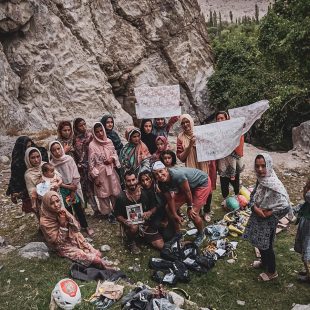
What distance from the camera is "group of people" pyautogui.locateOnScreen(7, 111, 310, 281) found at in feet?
15.3

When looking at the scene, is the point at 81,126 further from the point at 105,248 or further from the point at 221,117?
the point at 221,117

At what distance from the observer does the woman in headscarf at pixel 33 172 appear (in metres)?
5.11

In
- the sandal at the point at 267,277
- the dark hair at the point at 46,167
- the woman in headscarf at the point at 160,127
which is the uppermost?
the woman in headscarf at the point at 160,127

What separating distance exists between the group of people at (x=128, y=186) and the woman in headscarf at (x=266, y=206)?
0.01 metres

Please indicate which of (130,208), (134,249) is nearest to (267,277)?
(134,249)

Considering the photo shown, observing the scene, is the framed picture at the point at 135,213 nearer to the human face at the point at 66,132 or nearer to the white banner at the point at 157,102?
the human face at the point at 66,132

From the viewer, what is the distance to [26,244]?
571 centimetres

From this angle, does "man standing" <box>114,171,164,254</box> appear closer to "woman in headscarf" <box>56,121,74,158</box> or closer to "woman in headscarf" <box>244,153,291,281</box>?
"woman in headscarf" <box>56,121,74,158</box>

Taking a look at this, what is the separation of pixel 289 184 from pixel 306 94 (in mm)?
4413

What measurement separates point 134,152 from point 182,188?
1.29 metres

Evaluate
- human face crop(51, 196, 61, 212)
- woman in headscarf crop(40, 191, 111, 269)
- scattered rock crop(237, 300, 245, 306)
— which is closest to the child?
scattered rock crop(237, 300, 245, 306)

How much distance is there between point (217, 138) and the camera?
5949 millimetres

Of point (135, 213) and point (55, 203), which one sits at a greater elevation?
point (55, 203)

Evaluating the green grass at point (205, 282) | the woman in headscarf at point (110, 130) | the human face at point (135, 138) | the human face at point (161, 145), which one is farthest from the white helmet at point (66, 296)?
the woman in headscarf at point (110, 130)
